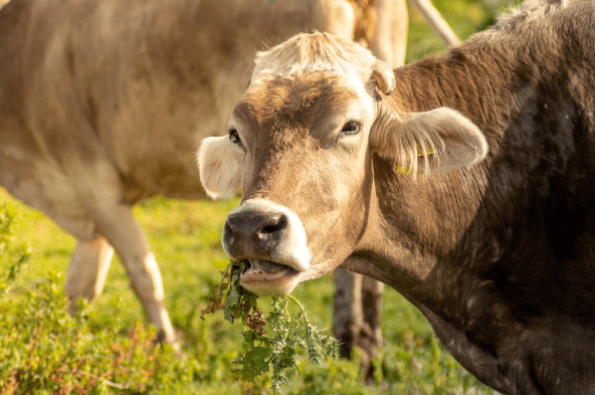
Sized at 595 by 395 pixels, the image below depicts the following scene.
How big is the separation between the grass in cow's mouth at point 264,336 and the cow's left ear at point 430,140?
80 centimetres

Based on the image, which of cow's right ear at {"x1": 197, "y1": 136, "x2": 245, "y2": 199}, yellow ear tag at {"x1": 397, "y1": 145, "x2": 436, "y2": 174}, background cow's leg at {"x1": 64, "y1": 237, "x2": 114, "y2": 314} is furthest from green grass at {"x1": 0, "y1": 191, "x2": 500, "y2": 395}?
yellow ear tag at {"x1": 397, "y1": 145, "x2": 436, "y2": 174}

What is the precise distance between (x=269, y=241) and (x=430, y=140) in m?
0.82

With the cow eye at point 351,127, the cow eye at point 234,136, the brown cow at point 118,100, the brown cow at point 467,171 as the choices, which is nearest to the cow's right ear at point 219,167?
the brown cow at point 467,171

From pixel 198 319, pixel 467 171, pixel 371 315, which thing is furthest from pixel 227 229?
pixel 198 319

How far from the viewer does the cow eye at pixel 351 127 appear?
3.03 metres

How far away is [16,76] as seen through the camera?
20.1 feet

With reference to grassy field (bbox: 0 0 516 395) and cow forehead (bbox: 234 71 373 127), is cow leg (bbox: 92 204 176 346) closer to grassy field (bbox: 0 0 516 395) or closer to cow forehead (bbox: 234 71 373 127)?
grassy field (bbox: 0 0 516 395)

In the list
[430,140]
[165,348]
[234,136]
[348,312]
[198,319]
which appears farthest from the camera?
→ [198,319]

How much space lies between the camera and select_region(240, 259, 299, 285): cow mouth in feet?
9.34

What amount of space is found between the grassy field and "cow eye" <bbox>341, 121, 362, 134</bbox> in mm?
1281

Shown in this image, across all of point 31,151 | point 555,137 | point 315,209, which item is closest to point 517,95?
point 555,137

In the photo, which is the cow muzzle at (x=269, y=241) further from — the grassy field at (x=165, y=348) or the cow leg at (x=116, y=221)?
the cow leg at (x=116, y=221)

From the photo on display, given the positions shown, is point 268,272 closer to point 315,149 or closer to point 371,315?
point 315,149

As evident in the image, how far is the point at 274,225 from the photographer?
273 centimetres
